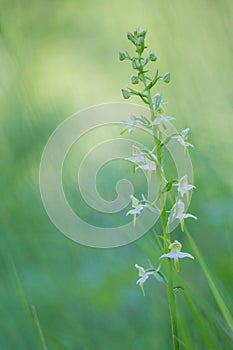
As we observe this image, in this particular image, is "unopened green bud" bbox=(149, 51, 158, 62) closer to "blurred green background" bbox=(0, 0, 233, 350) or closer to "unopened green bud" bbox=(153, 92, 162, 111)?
"unopened green bud" bbox=(153, 92, 162, 111)

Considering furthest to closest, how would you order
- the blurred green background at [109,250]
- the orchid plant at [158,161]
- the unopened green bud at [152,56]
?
the blurred green background at [109,250] < the unopened green bud at [152,56] < the orchid plant at [158,161]

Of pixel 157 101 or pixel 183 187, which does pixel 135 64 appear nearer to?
pixel 157 101

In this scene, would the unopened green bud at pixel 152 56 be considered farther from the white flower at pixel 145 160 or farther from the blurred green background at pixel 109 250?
the blurred green background at pixel 109 250

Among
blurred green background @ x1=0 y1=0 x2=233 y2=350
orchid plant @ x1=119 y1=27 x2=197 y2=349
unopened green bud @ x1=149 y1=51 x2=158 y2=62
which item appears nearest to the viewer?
orchid plant @ x1=119 y1=27 x2=197 y2=349

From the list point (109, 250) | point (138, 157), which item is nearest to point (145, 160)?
point (138, 157)

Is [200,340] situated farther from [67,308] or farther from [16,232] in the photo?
[16,232]

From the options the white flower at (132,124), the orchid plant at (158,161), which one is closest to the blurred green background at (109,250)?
the orchid plant at (158,161)

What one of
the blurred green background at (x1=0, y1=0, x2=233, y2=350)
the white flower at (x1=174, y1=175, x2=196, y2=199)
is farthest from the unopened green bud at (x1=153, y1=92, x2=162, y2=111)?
the blurred green background at (x1=0, y1=0, x2=233, y2=350)

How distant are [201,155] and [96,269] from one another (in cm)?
41

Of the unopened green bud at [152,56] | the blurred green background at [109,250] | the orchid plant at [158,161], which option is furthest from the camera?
the blurred green background at [109,250]

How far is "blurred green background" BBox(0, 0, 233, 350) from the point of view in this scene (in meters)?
1.16

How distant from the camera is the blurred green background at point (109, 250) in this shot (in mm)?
1158

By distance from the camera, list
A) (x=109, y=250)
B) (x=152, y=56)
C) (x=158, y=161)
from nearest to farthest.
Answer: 1. (x=158, y=161)
2. (x=152, y=56)
3. (x=109, y=250)

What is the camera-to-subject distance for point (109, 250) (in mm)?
1640
